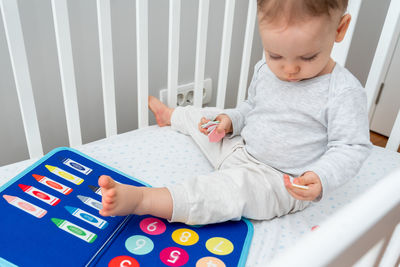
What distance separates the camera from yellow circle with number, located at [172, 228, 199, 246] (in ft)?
1.88

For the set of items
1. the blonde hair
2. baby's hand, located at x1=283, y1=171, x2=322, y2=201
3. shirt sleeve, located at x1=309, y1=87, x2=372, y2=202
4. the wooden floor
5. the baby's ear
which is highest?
the blonde hair

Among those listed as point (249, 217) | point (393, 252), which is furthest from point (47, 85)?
point (393, 252)

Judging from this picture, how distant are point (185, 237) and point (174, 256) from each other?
45mm

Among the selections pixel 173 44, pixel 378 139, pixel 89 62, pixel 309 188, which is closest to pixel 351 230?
pixel 309 188

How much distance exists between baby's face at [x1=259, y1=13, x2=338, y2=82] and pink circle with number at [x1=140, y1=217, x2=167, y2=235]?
0.33 meters

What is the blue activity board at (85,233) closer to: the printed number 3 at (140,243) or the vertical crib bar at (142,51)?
the printed number 3 at (140,243)

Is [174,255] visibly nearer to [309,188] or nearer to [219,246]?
[219,246]

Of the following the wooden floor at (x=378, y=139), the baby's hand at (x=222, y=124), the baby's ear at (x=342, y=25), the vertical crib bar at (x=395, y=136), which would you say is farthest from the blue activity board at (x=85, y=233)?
the wooden floor at (x=378, y=139)

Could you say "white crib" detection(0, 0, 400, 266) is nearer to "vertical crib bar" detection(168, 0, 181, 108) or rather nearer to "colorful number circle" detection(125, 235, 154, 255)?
"vertical crib bar" detection(168, 0, 181, 108)

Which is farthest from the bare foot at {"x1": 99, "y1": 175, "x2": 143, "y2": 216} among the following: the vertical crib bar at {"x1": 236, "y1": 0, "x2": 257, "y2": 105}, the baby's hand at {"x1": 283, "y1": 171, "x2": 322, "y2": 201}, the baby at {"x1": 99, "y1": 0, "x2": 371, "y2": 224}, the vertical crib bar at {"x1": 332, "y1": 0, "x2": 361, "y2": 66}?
the vertical crib bar at {"x1": 332, "y1": 0, "x2": 361, "y2": 66}

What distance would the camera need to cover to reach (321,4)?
0.51m

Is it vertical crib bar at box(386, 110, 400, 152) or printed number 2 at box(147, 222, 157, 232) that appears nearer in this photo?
printed number 2 at box(147, 222, 157, 232)

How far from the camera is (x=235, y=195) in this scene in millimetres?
625

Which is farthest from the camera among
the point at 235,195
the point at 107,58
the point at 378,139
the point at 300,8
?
the point at 378,139
